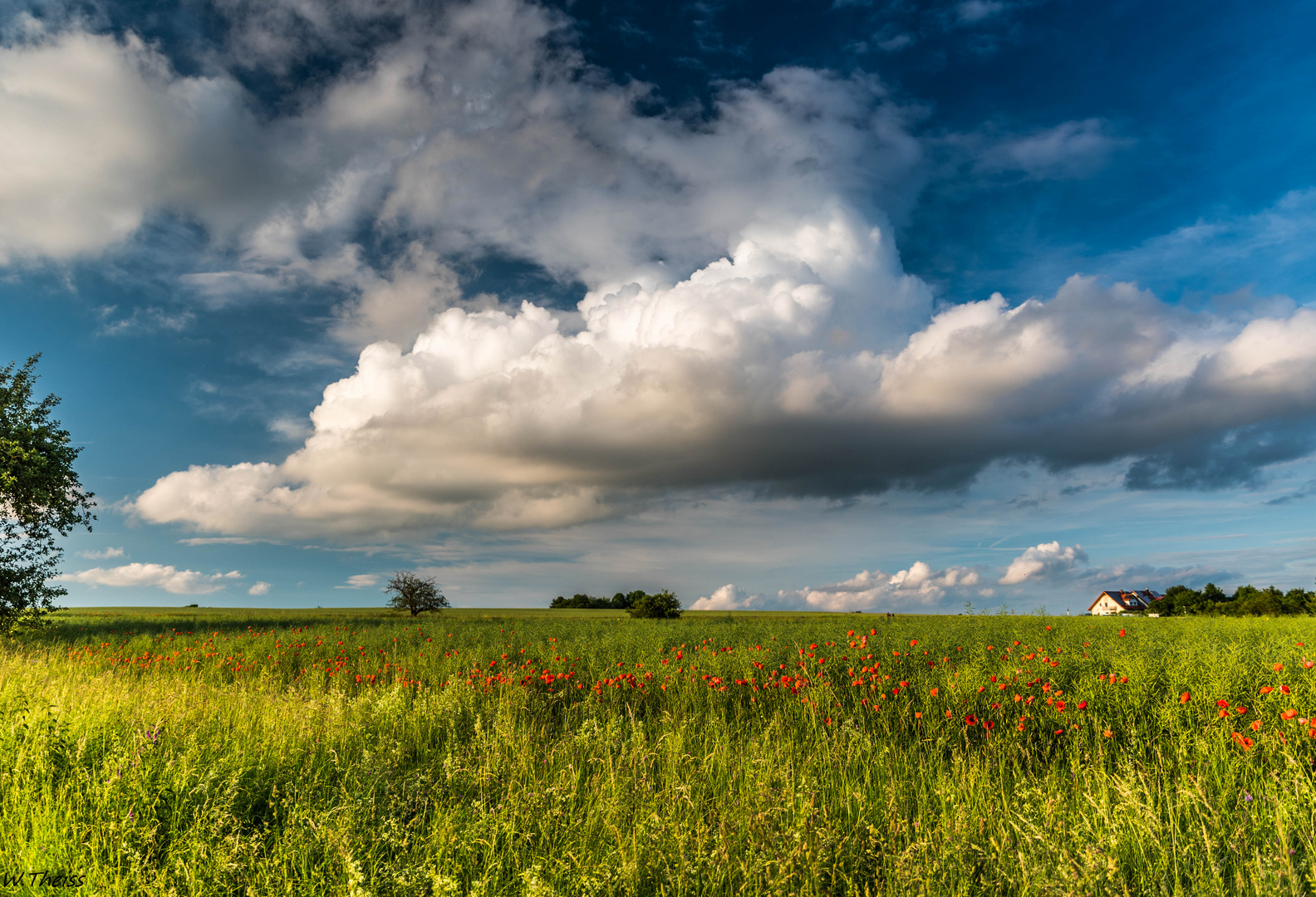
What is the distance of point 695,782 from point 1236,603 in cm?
5161

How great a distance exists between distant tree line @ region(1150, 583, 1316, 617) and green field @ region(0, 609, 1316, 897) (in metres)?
36.6

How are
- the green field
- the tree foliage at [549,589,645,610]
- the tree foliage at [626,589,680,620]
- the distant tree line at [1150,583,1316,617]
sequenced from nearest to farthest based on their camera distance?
the green field → the distant tree line at [1150,583,1316,617] → the tree foliage at [626,589,680,620] → the tree foliage at [549,589,645,610]

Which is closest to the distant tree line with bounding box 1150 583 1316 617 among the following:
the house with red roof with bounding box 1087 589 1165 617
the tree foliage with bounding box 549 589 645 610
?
the house with red roof with bounding box 1087 589 1165 617

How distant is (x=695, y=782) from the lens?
5535mm

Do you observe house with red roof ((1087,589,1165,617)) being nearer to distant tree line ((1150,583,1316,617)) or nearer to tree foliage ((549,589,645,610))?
distant tree line ((1150,583,1316,617))

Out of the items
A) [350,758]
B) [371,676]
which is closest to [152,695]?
[371,676]

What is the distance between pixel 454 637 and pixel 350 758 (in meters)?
13.1

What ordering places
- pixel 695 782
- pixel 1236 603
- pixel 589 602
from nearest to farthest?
pixel 695 782
pixel 1236 603
pixel 589 602

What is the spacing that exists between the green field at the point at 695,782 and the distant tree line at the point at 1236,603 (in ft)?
120

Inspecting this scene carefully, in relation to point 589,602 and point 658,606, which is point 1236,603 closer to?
point 658,606

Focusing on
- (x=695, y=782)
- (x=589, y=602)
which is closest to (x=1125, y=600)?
(x=589, y=602)

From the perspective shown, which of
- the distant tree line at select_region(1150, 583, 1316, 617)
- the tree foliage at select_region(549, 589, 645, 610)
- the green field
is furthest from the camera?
the tree foliage at select_region(549, 589, 645, 610)

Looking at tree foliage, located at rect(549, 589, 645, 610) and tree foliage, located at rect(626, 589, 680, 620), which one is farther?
tree foliage, located at rect(549, 589, 645, 610)

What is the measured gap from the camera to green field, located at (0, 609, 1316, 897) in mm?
3910
